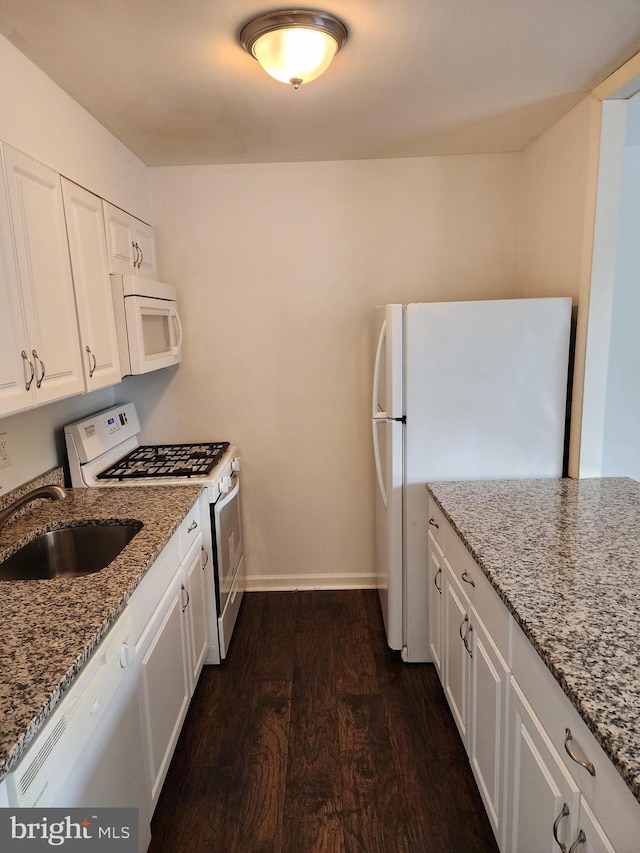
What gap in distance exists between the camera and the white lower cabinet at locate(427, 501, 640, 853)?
0.95 m

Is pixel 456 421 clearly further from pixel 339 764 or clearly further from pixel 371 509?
pixel 339 764

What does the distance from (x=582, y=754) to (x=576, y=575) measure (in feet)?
1.72

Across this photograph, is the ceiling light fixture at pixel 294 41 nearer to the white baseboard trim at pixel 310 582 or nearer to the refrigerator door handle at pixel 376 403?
the refrigerator door handle at pixel 376 403

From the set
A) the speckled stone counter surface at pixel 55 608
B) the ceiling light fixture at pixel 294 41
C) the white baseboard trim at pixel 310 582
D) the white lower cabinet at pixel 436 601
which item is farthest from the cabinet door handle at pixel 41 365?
the white baseboard trim at pixel 310 582

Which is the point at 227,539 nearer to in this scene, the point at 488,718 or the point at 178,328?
A: the point at 178,328

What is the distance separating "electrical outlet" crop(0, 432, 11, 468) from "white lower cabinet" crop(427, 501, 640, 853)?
5.42 ft

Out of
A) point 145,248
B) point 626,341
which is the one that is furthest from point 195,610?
point 626,341

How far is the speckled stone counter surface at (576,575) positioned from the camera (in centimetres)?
98

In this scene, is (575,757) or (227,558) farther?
(227,558)

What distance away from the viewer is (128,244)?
2.49 meters

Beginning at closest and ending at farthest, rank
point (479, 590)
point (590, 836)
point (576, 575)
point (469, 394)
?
point (590, 836) → point (576, 575) → point (479, 590) → point (469, 394)

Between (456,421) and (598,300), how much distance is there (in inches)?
28.9

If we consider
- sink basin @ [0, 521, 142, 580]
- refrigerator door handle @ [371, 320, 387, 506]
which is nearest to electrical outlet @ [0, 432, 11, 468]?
sink basin @ [0, 521, 142, 580]

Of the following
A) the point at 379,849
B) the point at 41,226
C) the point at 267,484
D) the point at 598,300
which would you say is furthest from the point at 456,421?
the point at 41,226
